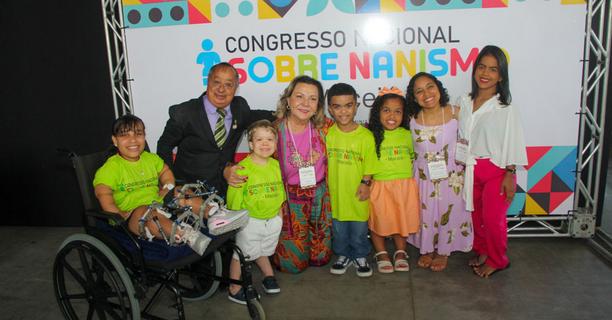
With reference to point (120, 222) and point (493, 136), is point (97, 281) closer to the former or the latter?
point (120, 222)

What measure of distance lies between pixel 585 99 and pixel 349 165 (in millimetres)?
2033

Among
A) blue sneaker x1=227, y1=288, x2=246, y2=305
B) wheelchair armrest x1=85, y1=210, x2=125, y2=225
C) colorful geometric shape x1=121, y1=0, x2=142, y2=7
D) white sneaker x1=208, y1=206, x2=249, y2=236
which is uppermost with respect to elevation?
colorful geometric shape x1=121, y1=0, x2=142, y2=7

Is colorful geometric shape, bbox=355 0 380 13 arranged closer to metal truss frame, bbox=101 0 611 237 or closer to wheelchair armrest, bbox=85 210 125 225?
metal truss frame, bbox=101 0 611 237

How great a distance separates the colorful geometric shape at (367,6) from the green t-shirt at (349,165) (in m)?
1.06

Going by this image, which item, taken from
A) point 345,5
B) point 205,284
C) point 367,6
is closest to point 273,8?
point 345,5

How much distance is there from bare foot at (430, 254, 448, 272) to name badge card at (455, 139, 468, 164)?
0.77 meters

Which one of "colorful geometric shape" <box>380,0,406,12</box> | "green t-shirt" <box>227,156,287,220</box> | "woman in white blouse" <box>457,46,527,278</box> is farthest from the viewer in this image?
"colorful geometric shape" <box>380,0,406,12</box>

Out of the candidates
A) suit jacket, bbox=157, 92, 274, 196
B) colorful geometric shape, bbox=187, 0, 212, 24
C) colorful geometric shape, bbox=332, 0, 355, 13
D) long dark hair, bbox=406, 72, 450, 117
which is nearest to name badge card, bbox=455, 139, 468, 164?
long dark hair, bbox=406, 72, 450, 117

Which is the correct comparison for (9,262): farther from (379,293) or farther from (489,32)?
(489,32)

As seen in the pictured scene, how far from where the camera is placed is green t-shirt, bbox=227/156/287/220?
120 inches

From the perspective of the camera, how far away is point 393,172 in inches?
132

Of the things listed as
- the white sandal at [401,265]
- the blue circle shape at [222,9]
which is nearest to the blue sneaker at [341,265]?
the white sandal at [401,265]

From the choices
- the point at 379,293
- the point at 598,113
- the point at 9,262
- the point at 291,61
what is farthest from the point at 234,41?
the point at 598,113

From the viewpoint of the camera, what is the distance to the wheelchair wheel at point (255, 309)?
268cm
